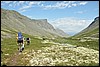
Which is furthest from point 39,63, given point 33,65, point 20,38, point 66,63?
point 20,38

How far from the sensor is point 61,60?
40.9 meters

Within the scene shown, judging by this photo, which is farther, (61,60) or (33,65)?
(61,60)

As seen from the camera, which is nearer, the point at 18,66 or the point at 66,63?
the point at 18,66

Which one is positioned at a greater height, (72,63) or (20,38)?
(20,38)

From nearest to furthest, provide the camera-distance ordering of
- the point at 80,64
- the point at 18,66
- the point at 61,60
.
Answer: the point at 18,66, the point at 80,64, the point at 61,60

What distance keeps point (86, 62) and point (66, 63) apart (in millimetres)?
3526

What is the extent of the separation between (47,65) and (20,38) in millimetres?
9265

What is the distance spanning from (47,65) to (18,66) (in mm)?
4664

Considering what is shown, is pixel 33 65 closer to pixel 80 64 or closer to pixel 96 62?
pixel 80 64

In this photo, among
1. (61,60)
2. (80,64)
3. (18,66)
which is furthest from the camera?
(61,60)

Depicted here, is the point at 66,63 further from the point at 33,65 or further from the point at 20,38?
the point at 20,38

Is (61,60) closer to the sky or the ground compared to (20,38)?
closer to the ground

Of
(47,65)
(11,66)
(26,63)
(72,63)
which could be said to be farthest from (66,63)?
(11,66)

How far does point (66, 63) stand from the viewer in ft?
125
